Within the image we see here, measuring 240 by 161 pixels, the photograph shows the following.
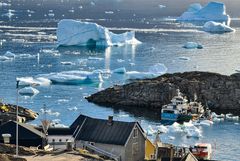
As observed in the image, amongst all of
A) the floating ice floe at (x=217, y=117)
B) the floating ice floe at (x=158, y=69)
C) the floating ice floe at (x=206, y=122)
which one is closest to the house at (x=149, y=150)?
the floating ice floe at (x=206, y=122)

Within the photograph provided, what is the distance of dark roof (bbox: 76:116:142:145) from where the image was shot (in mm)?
21891

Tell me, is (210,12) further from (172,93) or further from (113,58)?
(172,93)

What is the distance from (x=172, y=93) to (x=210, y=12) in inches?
2186

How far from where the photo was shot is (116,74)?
2176 inches

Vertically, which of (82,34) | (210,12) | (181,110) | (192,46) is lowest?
(181,110)

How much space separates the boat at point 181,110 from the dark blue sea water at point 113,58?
0.69 meters

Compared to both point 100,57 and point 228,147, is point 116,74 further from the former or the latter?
point 228,147

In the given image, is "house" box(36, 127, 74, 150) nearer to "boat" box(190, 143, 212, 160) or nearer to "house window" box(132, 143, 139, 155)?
"house window" box(132, 143, 139, 155)

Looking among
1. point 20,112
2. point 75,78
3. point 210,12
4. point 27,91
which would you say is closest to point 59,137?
point 20,112

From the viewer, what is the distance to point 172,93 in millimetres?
44719

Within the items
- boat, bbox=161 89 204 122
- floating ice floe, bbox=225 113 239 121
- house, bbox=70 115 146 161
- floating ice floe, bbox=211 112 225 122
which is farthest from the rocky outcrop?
house, bbox=70 115 146 161

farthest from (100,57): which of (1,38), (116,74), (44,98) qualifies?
(44,98)

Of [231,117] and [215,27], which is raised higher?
[215,27]

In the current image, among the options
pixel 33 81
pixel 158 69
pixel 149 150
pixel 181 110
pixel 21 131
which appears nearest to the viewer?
pixel 21 131
